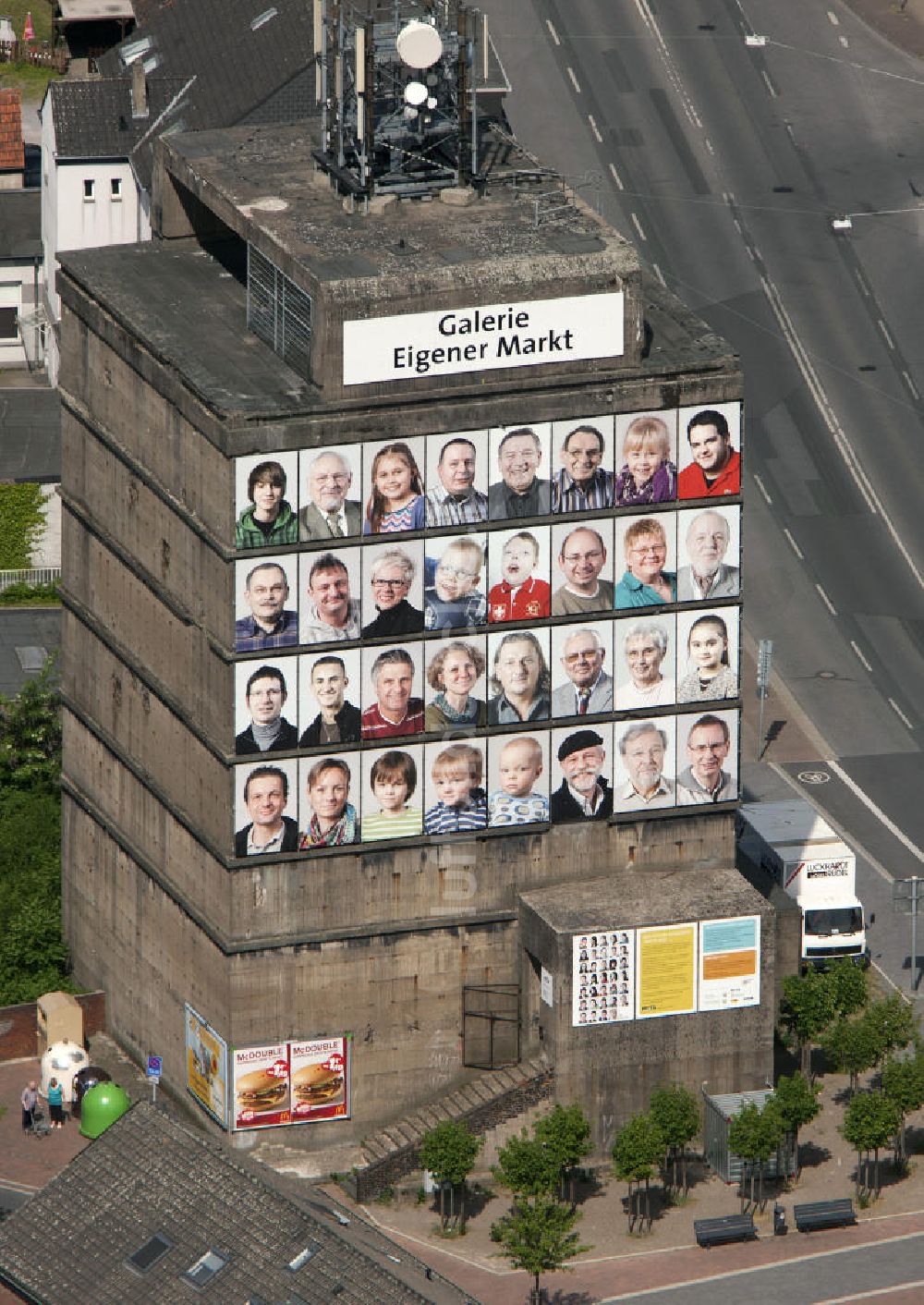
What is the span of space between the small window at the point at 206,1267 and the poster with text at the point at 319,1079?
20141 millimetres

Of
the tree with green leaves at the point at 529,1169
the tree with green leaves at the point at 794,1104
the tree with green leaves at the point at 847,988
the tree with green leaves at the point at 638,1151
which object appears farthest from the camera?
the tree with green leaves at the point at 847,988

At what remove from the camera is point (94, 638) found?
187 m

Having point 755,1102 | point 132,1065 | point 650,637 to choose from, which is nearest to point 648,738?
point 650,637

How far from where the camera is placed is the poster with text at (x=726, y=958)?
588ft

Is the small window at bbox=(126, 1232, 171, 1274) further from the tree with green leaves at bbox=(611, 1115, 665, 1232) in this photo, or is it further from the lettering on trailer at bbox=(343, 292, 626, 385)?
the lettering on trailer at bbox=(343, 292, 626, 385)

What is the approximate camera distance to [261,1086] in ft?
586

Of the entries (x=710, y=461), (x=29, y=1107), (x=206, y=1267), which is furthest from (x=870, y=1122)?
(x=29, y=1107)

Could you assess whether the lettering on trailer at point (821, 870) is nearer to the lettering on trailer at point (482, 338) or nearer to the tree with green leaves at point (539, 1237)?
the tree with green leaves at point (539, 1237)

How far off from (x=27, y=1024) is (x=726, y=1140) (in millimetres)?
32237

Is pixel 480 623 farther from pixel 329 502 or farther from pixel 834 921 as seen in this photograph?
pixel 834 921

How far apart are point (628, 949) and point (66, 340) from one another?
117 ft

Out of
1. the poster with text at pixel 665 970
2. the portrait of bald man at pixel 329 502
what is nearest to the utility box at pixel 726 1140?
the poster with text at pixel 665 970

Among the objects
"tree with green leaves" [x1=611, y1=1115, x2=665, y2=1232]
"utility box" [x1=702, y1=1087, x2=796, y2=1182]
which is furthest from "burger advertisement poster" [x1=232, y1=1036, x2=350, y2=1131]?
"utility box" [x1=702, y1=1087, x2=796, y2=1182]

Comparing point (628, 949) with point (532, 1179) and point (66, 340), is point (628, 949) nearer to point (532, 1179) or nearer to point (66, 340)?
point (532, 1179)
